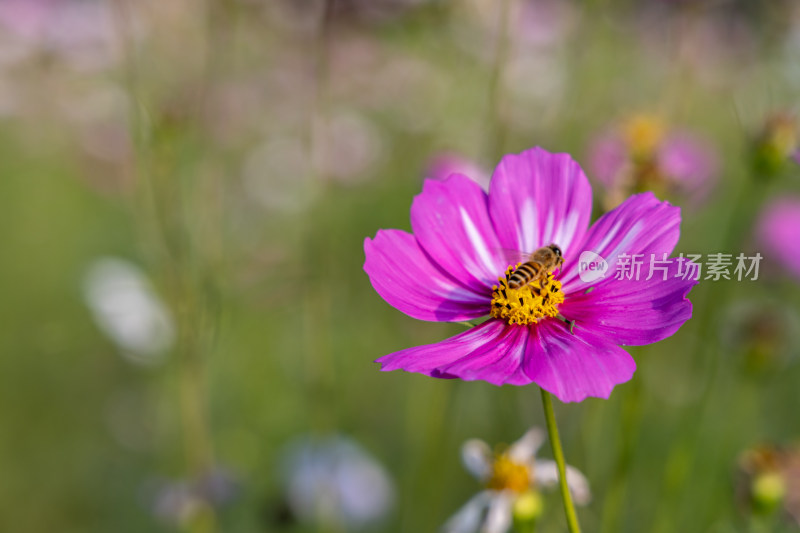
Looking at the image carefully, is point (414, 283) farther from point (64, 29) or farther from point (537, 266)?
point (64, 29)

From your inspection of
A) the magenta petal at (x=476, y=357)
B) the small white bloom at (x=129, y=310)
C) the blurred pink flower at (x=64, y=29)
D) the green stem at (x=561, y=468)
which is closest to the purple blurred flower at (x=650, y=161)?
the magenta petal at (x=476, y=357)

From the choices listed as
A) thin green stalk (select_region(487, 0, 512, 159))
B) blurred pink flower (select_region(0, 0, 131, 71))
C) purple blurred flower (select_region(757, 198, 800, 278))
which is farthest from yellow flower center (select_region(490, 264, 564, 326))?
blurred pink flower (select_region(0, 0, 131, 71))

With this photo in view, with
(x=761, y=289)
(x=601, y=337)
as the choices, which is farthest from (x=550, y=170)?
(x=761, y=289)

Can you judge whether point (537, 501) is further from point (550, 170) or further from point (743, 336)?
point (743, 336)

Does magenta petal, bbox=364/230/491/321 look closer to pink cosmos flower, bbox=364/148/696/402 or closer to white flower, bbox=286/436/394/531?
pink cosmos flower, bbox=364/148/696/402

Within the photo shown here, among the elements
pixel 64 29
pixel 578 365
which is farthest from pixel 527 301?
pixel 64 29

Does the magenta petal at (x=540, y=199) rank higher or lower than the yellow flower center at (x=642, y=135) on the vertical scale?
higher

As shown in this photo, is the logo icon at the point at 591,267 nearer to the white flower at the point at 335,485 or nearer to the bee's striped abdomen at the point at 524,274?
the bee's striped abdomen at the point at 524,274

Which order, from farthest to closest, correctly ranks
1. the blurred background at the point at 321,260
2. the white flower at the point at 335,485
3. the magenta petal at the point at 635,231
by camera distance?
the white flower at the point at 335,485, the blurred background at the point at 321,260, the magenta petal at the point at 635,231
